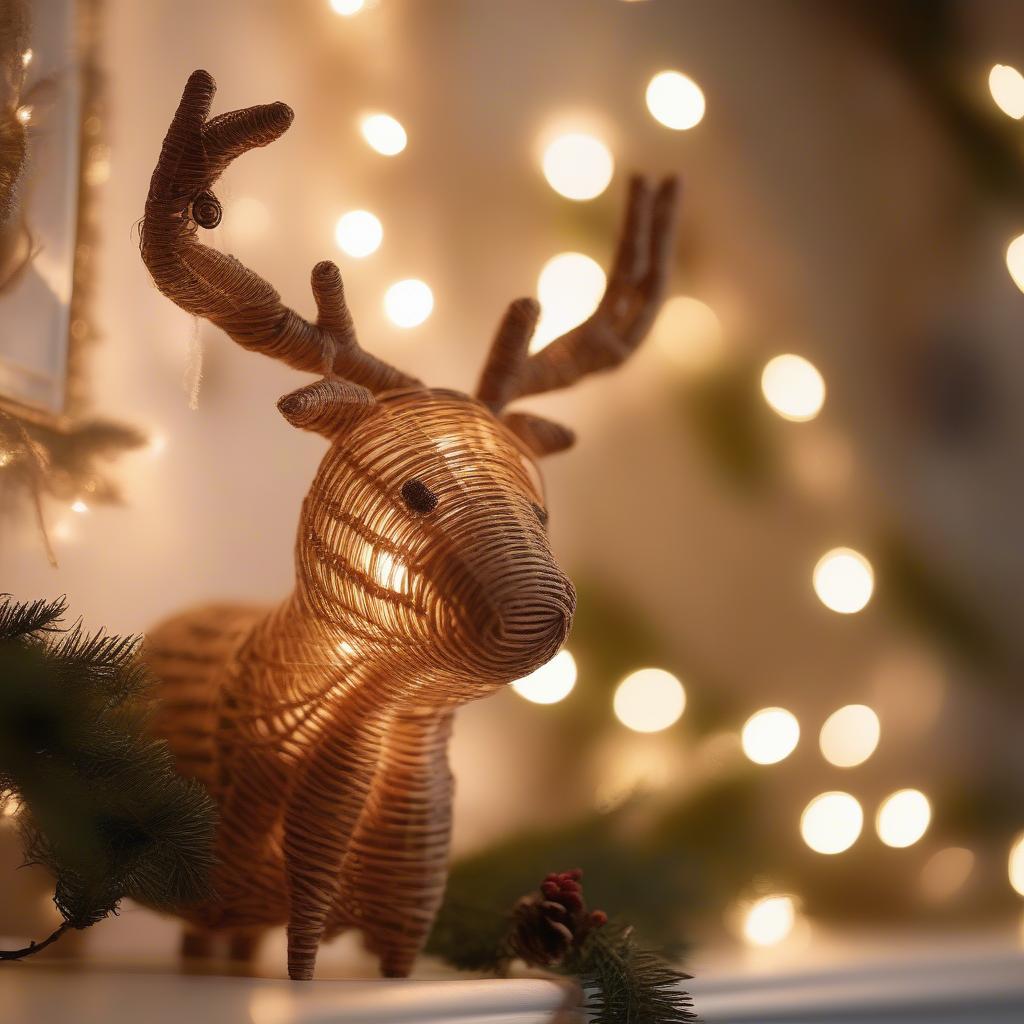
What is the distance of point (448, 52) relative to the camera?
36.8 inches

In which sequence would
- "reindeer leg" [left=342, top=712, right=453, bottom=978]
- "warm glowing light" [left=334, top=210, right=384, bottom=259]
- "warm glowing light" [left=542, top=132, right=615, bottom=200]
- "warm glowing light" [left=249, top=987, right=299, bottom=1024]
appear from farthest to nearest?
"warm glowing light" [left=542, top=132, right=615, bottom=200], "warm glowing light" [left=334, top=210, right=384, bottom=259], "reindeer leg" [left=342, top=712, right=453, bottom=978], "warm glowing light" [left=249, top=987, right=299, bottom=1024]

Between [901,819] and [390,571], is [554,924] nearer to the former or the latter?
[390,571]

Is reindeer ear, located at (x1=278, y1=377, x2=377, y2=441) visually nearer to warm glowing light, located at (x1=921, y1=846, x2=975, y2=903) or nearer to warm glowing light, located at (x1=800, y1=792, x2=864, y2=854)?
warm glowing light, located at (x1=800, y1=792, x2=864, y2=854)

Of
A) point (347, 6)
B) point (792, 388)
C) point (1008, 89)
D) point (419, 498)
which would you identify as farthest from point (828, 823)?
point (347, 6)

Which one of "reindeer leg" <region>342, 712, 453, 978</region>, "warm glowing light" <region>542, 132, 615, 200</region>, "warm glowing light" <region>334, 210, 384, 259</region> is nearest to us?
"reindeer leg" <region>342, 712, 453, 978</region>

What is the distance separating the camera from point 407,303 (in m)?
0.90

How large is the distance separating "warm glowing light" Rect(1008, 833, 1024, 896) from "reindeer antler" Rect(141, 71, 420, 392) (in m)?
0.86

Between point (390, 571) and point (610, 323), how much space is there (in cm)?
32

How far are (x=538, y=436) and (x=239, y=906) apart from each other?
0.35 m

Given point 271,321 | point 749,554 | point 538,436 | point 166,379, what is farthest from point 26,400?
point 749,554

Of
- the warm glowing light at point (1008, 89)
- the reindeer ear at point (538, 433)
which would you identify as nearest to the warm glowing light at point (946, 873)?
the reindeer ear at point (538, 433)

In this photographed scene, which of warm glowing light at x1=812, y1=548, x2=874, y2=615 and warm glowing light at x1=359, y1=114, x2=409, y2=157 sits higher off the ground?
warm glowing light at x1=359, y1=114, x2=409, y2=157

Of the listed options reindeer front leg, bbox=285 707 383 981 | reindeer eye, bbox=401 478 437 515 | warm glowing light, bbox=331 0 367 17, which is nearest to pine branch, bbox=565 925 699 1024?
reindeer front leg, bbox=285 707 383 981

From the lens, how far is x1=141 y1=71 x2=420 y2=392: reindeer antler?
53 cm
